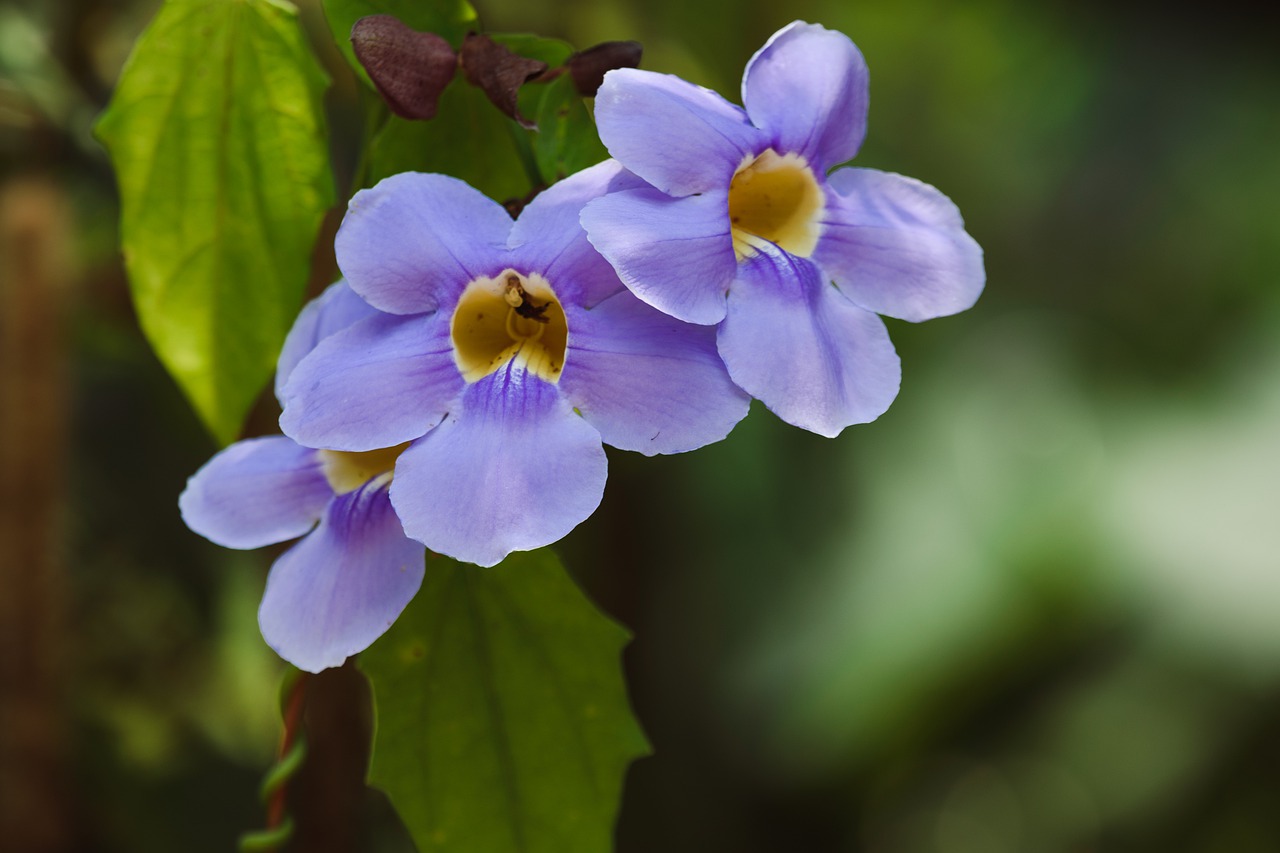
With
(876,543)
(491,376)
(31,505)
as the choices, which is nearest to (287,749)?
(491,376)

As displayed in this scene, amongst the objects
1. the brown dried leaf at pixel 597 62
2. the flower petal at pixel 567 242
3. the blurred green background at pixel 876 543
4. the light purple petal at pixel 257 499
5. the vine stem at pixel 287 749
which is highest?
Answer: the brown dried leaf at pixel 597 62

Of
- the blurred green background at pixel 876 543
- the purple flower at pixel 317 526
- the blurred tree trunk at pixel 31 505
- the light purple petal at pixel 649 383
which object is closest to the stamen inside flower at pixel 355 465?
the purple flower at pixel 317 526

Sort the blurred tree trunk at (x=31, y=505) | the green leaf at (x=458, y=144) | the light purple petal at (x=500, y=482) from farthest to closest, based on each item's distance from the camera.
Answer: the blurred tree trunk at (x=31, y=505), the green leaf at (x=458, y=144), the light purple petal at (x=500, y=482)

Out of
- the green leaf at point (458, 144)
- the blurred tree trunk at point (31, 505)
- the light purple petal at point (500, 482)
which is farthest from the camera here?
the blurred tree trunk at point (31, 505)

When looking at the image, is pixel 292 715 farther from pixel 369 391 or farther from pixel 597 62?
pixel 597 62

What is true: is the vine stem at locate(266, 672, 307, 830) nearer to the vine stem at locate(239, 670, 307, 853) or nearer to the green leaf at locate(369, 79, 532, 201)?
the vine stem at locate(239, 670, 307, 853)

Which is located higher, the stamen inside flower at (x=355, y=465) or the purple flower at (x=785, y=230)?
the purple flower at (x=785, y=230)

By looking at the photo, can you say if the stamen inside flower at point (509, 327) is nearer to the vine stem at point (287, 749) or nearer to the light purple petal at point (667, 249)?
the light purple petal at point (667, 249)

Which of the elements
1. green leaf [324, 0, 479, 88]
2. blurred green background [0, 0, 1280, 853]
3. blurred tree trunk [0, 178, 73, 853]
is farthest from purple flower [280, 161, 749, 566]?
blurred tree trunk [0, 178, 73, 853]
